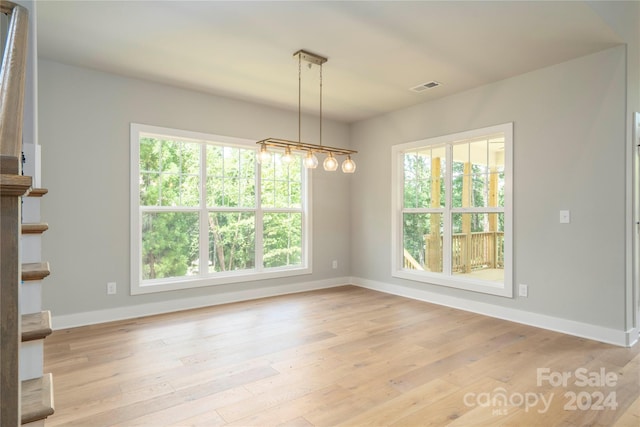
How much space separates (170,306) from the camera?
13.8 feet

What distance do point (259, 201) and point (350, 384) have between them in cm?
306

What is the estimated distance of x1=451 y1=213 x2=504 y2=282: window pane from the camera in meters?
4.41

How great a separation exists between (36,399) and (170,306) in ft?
10.5

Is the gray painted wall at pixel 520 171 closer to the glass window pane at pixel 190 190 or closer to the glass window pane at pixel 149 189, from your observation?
the glass window pane at pixel 149 189

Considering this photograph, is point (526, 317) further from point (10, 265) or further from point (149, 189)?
point (149, 189)

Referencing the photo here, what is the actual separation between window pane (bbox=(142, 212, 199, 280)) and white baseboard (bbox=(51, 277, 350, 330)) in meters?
0.35

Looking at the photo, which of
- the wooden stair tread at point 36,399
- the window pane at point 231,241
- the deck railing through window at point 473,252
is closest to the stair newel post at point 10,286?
the wooden stair tread at point 36,399

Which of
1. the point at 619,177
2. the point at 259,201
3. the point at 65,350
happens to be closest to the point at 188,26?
the point at 259,201

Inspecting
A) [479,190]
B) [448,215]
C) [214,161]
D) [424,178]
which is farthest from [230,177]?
[479,190]

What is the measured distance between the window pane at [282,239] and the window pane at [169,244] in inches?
40.2

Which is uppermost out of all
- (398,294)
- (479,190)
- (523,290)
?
(479,190)

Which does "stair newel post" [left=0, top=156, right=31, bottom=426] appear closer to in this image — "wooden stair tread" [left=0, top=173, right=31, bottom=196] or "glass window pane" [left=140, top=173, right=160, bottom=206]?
"wooden stair tread" [left=0, top=173, right=31, bottom=196]

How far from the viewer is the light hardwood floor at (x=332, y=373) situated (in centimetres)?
208

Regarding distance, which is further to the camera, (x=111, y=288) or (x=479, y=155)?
(x=479, y=155)
